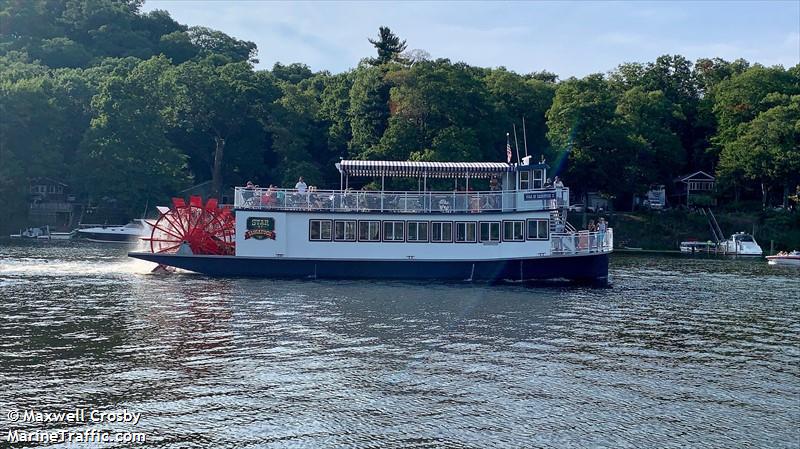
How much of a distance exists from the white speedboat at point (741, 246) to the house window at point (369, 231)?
39.2 meters

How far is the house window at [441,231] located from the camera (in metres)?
39.7

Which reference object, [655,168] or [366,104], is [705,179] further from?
[366,104]

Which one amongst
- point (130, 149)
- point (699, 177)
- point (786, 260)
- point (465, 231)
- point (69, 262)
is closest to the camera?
point (465, 231)

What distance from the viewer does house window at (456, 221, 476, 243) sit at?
1560 inches

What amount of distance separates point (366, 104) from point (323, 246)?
42.6 metres

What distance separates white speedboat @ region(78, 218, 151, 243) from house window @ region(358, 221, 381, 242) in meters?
36.8

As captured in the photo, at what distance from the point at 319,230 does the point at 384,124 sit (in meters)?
41.7

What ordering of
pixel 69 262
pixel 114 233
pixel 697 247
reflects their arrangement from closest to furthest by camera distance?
pixel 69 262, pixel 697 247, pixel 114 233

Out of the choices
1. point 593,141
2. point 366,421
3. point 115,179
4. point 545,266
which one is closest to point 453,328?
point 366,421

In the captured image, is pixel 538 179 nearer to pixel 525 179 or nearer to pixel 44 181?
pixel 525 179

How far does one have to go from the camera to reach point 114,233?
A: 72750 millimetres

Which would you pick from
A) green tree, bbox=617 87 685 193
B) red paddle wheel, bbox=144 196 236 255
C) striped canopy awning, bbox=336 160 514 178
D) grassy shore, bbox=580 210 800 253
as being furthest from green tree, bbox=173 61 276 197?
striped canopy awning, bbox=336 160 514 178

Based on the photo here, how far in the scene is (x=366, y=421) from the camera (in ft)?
54.1

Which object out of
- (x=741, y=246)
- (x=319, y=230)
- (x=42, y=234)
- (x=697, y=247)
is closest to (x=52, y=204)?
(x=42, y=234)
